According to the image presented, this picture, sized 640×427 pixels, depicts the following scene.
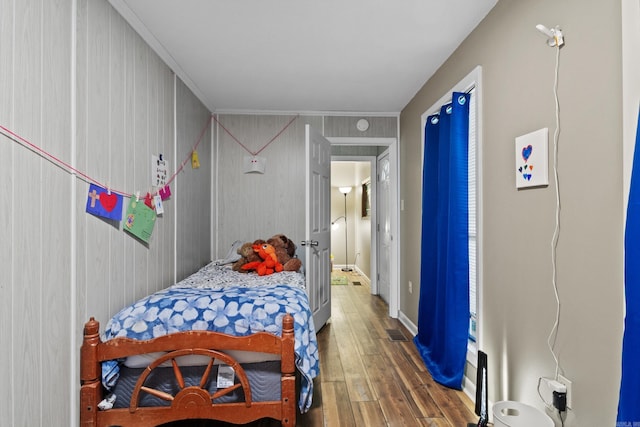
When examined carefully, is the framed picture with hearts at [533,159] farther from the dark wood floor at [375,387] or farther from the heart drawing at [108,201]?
the heart drawing at [108,201]

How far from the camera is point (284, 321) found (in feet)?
5.75

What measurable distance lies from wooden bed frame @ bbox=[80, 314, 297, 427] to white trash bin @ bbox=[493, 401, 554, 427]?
37.4 inches

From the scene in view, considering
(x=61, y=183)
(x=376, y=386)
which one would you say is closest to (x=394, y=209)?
(x=376, y=386)

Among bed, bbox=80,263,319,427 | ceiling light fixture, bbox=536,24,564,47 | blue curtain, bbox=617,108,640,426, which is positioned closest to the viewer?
blue curtain, bbox=617,108,640,426

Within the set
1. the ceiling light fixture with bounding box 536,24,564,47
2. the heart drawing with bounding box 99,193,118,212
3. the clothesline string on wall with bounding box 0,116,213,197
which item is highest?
the ceiling light fixture with bounding box 536,24,564,47

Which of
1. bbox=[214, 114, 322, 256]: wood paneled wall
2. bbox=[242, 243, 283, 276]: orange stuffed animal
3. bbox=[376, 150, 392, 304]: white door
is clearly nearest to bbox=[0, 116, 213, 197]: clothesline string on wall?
bbox=[242, 243, 283, 276]: orange stuffed animal

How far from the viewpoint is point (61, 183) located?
1521 millimetres

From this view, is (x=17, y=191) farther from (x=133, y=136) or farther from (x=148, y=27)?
(x=148, y=27)

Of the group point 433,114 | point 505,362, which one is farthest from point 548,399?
point 433,114

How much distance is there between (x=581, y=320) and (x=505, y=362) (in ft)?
2.16

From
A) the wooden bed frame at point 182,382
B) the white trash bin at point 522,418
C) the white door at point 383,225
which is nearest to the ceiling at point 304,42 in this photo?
the white door at point 383,225

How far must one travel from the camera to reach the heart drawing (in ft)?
5.90

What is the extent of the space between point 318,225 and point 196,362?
1923 mm

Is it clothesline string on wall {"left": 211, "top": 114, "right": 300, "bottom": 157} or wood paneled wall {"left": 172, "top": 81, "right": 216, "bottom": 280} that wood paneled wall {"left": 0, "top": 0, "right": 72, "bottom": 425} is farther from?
clothesline string on wall {"left": 211, "top": 114, "right": 300, "bottom": 157}
